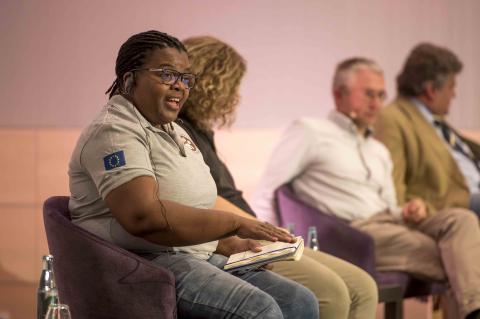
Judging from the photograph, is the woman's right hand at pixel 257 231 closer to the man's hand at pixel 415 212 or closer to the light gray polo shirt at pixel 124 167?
the light gray polo shirt at pixel 124 167

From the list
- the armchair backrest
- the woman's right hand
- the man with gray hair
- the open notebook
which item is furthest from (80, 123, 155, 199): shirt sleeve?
the man with gray hair

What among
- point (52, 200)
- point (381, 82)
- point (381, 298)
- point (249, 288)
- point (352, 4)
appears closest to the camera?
point (249, 288)

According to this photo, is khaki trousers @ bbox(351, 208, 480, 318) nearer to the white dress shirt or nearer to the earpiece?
the white dress shirt

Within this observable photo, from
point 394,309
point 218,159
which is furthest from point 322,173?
point 218,159

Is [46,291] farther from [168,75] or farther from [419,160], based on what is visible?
[419,160]

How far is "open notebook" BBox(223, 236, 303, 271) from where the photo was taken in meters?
2.52

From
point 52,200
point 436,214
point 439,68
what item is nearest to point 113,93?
point 52,200

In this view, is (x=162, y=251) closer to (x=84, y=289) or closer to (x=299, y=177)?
(x=84, y=289)

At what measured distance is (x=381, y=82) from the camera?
4785mm

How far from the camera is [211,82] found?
128 inches

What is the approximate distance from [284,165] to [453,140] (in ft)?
4.59

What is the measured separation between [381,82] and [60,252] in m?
2.59

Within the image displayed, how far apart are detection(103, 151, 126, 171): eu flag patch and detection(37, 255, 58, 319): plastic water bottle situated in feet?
2.14

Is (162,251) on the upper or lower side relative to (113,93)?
lower
